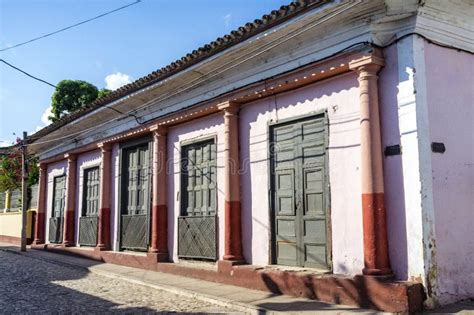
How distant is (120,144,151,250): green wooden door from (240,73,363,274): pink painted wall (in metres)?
3.18

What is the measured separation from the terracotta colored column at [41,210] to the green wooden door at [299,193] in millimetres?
10655

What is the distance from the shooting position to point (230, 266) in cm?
731

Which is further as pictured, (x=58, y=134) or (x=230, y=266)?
(x=58, y=134)

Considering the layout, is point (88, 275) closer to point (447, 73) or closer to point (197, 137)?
point (197, 137)

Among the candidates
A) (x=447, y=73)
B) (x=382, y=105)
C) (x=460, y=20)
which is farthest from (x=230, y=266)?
(x=460, y=20)

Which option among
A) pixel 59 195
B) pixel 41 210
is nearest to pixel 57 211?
pixel 59 195

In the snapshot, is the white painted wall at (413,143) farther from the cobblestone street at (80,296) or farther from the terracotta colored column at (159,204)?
the terracotta colored column at (159,204)

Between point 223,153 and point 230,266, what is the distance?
1919 mm

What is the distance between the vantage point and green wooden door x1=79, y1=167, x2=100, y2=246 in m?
12.0

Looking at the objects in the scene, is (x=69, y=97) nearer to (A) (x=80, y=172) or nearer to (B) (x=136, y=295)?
(A) (x=80, y=172)

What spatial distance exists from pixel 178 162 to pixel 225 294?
3332mm

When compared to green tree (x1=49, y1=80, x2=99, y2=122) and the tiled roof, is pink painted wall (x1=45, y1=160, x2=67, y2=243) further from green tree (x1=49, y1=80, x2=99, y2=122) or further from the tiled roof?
green tree (x1=49, y1=80, x2=99, y2=122)

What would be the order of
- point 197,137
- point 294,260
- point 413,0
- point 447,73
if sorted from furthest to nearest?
1. point 197,137
2. point 294,260
3. point 447,73
4. point 413,0

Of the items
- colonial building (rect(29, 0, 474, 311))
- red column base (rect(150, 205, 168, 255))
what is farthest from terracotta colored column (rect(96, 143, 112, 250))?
red column base (rect(150, 205, 168, 255))
